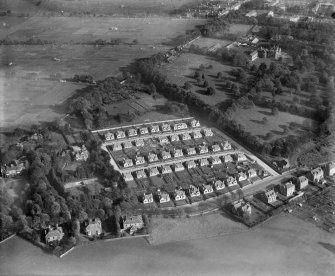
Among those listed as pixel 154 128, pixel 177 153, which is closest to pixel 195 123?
pixel 154 128

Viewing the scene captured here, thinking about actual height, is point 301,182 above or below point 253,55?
below

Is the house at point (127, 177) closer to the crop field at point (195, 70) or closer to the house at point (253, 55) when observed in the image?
the crop field at point (195, 70)

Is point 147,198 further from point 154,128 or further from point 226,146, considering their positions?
point 154,128

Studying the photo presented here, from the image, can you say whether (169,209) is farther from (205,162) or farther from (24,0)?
(24,0)

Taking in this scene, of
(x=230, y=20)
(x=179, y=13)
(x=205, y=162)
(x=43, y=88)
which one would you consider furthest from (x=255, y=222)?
(x=179, y=13)

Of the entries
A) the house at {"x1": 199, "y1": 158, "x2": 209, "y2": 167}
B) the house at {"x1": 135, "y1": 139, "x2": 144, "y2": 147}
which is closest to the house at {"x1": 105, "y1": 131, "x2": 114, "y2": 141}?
the house at {"x1": 135, "y1": 139, "x2": 144, "y2": 147}

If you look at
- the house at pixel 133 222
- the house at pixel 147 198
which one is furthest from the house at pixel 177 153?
the house at pixel 133 222
